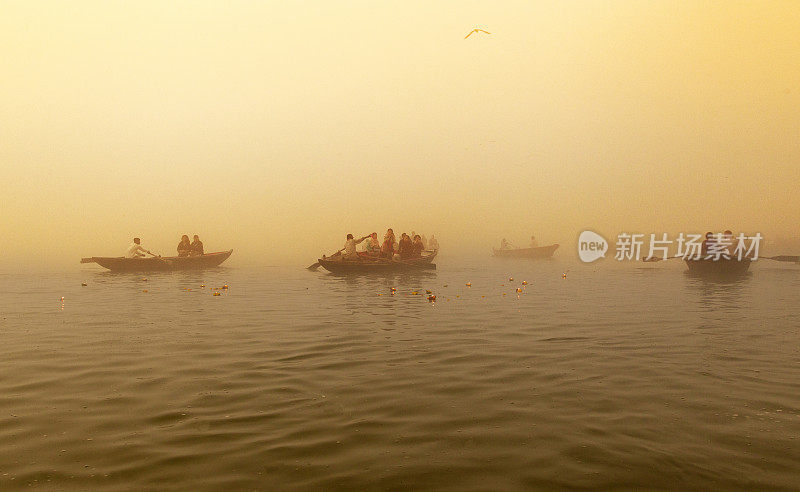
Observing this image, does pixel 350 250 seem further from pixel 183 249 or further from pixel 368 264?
pixel 183 249

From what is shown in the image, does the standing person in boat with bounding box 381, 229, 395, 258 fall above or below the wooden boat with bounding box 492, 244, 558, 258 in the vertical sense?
below

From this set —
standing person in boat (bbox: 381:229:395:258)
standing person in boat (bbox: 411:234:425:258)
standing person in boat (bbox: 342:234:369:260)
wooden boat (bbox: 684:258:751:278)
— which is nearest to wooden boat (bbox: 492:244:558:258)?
standing person in boat (bbox: 411:234:425:258)

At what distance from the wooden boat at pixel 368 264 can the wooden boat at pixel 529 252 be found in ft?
125

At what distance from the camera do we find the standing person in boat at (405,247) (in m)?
35.2

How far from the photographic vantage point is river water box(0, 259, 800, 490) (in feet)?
14.8

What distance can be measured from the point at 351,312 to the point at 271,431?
10063 mm

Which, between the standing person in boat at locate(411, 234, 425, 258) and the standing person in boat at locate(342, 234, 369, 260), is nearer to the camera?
the standing person in boat at locate(342, 234, 369, 260)

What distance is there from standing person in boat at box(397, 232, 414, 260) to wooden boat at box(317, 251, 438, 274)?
0.75 metres

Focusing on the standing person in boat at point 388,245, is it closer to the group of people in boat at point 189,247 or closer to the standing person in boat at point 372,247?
the standing person in boat at point 372,247

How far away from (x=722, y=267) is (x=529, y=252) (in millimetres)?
40241

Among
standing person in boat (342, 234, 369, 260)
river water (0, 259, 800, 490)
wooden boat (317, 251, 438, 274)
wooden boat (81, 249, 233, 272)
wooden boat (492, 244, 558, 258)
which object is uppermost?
wooden boat (492, 244, 558, 258)

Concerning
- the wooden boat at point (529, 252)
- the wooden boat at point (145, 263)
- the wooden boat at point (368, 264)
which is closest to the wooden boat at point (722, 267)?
the wooden boat at point (368, 264)

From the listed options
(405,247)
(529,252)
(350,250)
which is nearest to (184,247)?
(350,250)

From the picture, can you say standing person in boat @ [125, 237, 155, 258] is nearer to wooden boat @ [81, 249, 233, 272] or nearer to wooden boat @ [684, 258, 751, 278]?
wooden boat @ [81, 249, 233, 272]
